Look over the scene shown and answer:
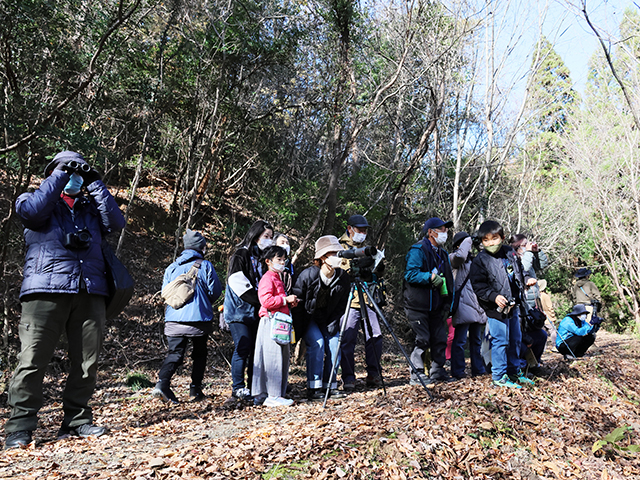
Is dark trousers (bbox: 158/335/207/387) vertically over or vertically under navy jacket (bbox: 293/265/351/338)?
under

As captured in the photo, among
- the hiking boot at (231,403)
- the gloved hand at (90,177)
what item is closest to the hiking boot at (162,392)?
the hiking boot at (231,403)

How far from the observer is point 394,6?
1104cm

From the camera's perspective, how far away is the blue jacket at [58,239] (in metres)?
3.94

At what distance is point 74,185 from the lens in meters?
4.25

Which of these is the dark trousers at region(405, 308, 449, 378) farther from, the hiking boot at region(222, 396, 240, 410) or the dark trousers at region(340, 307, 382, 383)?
the hiking boot at region(222, 396, 240, 410)

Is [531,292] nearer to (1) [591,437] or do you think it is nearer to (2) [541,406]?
(2) [541,406]

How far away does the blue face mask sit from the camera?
4219 mm

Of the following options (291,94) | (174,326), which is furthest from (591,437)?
(291,94)

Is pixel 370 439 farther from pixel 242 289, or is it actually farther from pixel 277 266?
pixel 242 289

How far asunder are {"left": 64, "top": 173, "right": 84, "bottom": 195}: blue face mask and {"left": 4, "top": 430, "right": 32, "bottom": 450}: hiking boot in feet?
6.46

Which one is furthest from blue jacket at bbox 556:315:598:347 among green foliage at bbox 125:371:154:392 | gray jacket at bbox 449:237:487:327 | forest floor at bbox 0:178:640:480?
green foliage at bbox 125:371:154:392

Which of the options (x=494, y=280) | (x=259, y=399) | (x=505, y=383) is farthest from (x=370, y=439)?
(x=494, y=280)

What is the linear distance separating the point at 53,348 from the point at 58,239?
2.95 ft

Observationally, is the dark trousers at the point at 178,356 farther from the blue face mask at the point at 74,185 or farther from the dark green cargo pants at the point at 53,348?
the blue face mask at the point at 74,185
